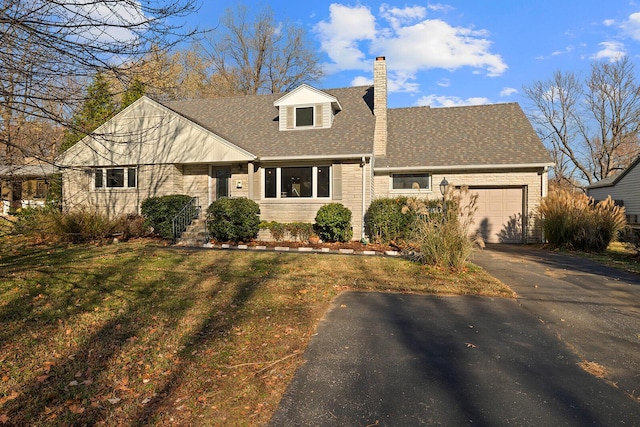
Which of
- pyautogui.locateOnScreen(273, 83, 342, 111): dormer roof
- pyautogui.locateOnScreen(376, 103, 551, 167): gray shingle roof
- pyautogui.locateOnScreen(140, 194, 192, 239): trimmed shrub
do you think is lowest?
pyautogui.locateOnScreen(140, 194, 192, 239): trimmed shrub

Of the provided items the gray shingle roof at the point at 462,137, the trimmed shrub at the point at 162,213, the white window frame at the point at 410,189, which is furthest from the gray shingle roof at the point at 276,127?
the trimmed shrub at the point at 162,213

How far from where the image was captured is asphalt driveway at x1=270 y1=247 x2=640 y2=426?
2.78m

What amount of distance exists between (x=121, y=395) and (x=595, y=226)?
13301mm

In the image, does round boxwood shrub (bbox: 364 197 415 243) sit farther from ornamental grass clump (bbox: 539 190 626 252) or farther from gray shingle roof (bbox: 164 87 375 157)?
ornamental grass clump (bbox: 539 190 626 252)

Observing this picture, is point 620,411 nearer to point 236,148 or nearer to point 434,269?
point 434,269

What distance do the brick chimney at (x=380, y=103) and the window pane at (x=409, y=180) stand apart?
4.17ft

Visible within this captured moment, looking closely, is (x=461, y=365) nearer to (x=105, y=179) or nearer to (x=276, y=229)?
(x=276, y=229)

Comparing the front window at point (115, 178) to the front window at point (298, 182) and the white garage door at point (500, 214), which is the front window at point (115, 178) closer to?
the front window at point (298, 182)

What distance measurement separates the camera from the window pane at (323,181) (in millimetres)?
13359

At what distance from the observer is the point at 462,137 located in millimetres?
15680

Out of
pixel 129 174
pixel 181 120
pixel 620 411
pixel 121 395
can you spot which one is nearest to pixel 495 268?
pixel 620 411

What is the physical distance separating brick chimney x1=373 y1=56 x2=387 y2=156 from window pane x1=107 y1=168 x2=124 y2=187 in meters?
10.6

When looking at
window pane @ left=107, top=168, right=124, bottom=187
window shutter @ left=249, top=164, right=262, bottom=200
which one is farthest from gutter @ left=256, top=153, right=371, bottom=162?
window pane @ left=107, top=168, right=124, bottom=187

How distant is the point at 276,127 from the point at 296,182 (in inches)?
129
